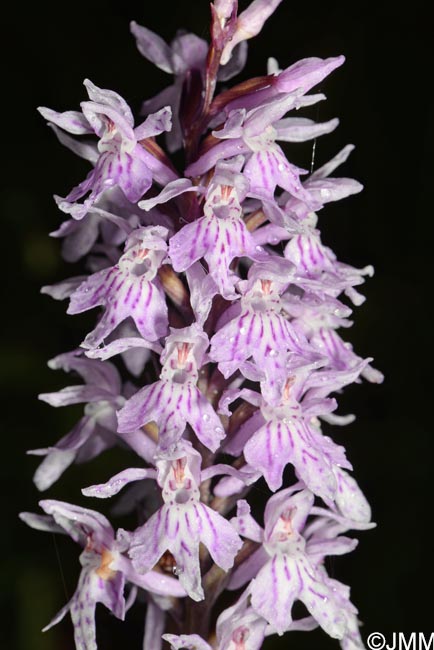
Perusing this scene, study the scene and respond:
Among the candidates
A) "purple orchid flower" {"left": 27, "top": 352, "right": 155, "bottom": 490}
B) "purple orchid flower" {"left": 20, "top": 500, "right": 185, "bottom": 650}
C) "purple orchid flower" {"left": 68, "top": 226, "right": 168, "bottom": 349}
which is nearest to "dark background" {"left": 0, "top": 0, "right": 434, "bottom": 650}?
"purple orchid flower" {"left": 27, "top": 352, "right": 155, "bottom": 490}

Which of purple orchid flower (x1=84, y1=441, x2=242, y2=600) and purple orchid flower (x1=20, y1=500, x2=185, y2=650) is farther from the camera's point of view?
purple orchid flower (x1=20, y1=500, x2=185, y2=650)

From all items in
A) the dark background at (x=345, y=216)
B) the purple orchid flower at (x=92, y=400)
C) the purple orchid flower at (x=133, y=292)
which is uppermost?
the purple orchid flower at (x=133, y=292)

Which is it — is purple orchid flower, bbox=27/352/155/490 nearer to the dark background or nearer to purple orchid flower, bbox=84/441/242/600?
purple orchid flower, bbox=84/441/242/600

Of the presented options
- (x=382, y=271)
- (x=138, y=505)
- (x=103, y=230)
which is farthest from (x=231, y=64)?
(x=382, y=271)

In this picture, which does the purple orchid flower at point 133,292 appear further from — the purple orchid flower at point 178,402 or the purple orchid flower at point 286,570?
the purple orchid flower at point 286,570

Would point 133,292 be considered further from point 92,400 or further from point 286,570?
point 286,570

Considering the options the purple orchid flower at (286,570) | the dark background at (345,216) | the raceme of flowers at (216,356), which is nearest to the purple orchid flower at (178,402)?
the raceme of flowers at (216,356)
